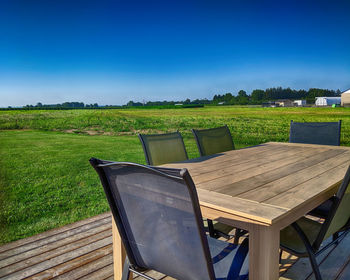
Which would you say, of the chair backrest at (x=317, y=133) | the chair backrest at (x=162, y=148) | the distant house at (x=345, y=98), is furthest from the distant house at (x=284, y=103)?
the chair backrest at (x=162, y=148)

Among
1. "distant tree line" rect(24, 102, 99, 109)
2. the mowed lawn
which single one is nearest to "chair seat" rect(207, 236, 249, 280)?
the mowed lawn

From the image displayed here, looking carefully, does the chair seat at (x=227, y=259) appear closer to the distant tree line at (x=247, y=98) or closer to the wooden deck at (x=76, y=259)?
the wooden deck at (x=76, y=259)

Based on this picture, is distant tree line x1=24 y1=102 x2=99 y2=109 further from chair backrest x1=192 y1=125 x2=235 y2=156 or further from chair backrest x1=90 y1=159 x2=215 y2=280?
chair backrest x1=90 y1=159 x2=215 y2=280

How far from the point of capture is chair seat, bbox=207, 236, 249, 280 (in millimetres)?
1142

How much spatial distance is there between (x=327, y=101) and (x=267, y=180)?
9.25 meters

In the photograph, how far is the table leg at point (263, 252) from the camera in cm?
103

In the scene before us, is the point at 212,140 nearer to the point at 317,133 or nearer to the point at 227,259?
the point at 317,133

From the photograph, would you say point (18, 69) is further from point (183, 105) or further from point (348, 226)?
point (348, 226)

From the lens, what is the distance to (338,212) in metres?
1.29

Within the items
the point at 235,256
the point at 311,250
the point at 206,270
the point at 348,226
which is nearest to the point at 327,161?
the point at 348,226

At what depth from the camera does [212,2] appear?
12039 millimetres

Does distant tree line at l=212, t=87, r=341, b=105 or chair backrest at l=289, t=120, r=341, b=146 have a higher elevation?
distant tree line at l=212, t=87, r=341, b=105

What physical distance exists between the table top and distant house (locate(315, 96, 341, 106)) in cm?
742

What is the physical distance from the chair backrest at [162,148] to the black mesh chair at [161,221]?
1.07 metres
